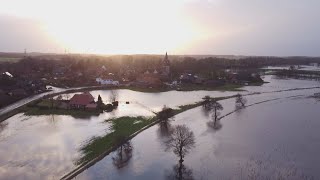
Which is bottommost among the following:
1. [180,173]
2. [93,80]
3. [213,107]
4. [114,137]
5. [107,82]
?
[180,173]

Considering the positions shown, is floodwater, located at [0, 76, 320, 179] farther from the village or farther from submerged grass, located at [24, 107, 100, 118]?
the village

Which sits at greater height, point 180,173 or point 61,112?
point 61,112

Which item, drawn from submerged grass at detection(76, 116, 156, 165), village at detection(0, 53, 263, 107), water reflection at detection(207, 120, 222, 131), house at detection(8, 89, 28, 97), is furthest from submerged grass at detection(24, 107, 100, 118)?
water reflection at detection(207, 120, 222, 131)

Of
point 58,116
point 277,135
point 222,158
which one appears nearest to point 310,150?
point 277,135

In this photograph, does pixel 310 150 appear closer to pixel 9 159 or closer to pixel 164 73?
pixel 9 159

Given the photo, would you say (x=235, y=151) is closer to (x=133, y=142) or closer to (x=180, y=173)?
(x=180, y=173)

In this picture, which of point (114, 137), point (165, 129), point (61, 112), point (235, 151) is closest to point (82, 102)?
point (61, 112)
